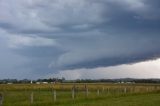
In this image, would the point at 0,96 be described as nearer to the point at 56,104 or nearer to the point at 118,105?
the point at 56,104

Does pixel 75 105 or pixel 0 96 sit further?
pixel 75 105

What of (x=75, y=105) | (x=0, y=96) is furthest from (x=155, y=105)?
(x=0, y=96)

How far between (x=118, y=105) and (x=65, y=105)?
4871mm

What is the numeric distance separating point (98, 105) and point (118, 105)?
1801 millimetres

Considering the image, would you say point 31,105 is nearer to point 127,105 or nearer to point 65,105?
point 65,105

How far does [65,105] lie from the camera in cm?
3734

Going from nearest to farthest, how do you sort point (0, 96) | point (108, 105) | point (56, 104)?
point (0, 96) < point (108, 105) < point (56, 104)

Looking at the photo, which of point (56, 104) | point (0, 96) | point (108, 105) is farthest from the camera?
Answer: point (56, 104)

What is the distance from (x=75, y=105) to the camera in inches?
1441

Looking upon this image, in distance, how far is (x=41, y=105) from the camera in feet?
122

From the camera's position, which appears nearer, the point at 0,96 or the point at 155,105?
the point at 0,96

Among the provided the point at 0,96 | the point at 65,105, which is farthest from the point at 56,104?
the point at 0,96

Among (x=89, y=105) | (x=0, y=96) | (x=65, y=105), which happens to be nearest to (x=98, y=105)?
(x=89, y=105)

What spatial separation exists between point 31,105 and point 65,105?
319cm
